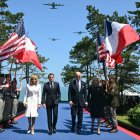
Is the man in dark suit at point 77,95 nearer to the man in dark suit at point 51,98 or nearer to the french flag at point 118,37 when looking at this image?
the man in dark suit at point 51,98

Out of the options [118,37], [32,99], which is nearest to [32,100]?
[32,99]

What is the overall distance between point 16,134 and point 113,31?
6093 millimetres

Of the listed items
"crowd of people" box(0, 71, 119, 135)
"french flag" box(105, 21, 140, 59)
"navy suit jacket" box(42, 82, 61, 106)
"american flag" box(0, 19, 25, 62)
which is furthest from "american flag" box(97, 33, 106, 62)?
"navy suit jacket" box(42, 82, 61, 106)

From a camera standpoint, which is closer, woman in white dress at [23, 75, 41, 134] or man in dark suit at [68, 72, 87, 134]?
woman in white dress at [23, 75, 41, 134]

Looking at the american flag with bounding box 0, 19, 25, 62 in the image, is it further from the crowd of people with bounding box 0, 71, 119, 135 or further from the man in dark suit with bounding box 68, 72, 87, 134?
the man in dark suit with bounding box 68, 72, 87, 134

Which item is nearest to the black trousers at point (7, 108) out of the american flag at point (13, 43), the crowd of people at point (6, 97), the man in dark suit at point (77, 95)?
the crowd of people at point (6, 97)

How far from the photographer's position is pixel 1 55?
618 inches

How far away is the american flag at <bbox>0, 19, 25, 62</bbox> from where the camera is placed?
15719mm

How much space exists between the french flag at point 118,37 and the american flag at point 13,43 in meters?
3.55

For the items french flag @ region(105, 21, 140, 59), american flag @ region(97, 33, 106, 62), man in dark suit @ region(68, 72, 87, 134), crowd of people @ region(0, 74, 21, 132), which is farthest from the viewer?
american flag @ region(97, 33, 106, 62)

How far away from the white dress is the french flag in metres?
3.77

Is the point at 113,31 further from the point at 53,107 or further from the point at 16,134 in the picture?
the point at 16,134

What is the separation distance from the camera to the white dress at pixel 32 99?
44.5 ft

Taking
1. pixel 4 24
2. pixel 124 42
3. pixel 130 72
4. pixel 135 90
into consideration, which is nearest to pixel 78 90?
pixel 124 42
